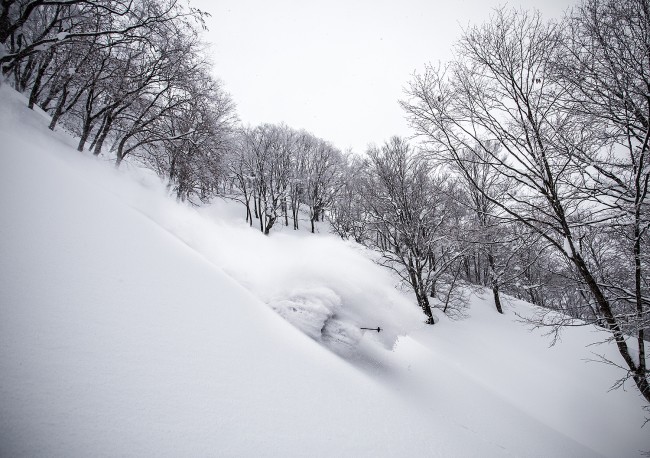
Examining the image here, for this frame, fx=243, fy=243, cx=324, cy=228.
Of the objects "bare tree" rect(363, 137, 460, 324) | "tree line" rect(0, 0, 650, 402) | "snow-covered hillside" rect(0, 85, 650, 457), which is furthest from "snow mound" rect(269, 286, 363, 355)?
"bare tree" rect(363, 137, 460, 324)

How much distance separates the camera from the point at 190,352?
1.77 metres

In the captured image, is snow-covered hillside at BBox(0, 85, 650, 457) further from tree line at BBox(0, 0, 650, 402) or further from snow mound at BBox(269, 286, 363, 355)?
tree line at BBox(0, 0, 650, 402)

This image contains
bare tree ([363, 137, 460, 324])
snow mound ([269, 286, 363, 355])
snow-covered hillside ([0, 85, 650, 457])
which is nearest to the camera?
snow-covered hillside ([0, 85, 650, 457])

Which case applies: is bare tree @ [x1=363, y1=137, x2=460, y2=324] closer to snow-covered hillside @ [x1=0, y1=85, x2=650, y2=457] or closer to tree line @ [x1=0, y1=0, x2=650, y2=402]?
tree line @ [x1=0, y1=0, x2=650, y2=402]

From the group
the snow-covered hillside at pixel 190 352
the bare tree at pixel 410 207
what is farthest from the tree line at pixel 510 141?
the snow-covered hillside at pixel 190 352

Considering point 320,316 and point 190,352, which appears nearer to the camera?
point 190,352

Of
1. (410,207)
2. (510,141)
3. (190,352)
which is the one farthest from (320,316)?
(410,207)

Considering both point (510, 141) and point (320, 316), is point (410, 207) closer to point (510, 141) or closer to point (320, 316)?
point (510, 141)

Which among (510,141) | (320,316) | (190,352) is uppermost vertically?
(510,141)

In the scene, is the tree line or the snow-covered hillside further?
the tree line

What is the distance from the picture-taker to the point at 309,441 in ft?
5.61

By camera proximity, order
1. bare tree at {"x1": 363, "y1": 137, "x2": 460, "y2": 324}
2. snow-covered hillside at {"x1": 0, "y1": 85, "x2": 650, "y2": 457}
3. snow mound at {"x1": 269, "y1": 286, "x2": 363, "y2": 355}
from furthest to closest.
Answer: bare tree at {"x1": 363, "y1": 137, "x2": 460, "y2": 324} → snow mound at {"x1": 269, "y1": 286, "x2": 363, "y2": 355} → snow-covered hillside at {"x1": 0, "y1": 85, "x2": 650, "y2": 457}

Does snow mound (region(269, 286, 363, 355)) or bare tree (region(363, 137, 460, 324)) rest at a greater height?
bare tree (region(363, 137, 460, 324))

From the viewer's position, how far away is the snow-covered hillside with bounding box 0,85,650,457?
1186 mm
